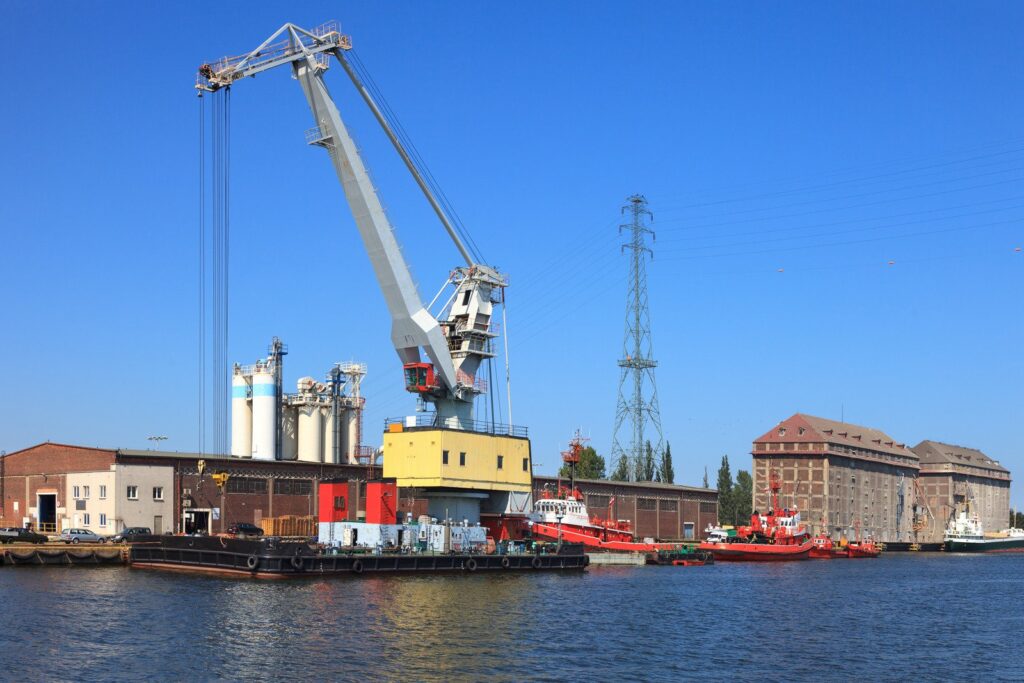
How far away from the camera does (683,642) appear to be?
38312 millimetres

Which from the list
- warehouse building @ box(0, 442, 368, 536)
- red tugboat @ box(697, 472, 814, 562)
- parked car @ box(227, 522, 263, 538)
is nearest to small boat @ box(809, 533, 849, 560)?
red tugboat @ box(697, 472, 814, 562)

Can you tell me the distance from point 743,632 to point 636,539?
56089 millimetres

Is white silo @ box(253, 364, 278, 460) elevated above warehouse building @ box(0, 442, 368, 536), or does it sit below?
above

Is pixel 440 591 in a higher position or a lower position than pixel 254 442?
lower

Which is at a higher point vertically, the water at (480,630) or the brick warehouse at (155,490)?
the brick warehouse at (155,490)

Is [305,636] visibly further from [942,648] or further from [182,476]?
[182,476]

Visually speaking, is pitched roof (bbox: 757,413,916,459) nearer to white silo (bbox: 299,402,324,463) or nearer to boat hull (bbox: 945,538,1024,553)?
boat hull (bbox: 945,538,1024,553)

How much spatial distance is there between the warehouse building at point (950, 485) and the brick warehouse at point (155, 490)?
10466 cm

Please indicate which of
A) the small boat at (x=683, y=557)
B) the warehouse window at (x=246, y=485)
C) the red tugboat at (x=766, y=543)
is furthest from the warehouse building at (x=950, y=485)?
the warehouse window at (x=246, y=485)

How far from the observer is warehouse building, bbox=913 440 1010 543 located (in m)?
157

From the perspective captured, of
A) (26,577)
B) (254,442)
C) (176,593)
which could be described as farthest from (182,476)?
(176,593)

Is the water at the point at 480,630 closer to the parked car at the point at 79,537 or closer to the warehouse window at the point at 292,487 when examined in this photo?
the parked car at the point at 79,537

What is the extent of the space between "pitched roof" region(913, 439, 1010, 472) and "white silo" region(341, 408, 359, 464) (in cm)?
10239

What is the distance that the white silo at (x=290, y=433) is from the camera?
81.7m
